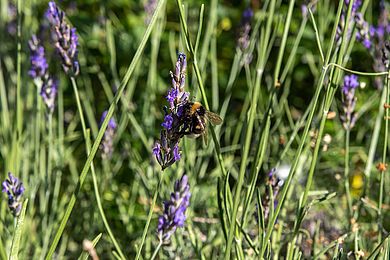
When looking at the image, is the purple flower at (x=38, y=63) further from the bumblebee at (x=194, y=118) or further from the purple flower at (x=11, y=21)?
the purple flower at (x=11, y=21)

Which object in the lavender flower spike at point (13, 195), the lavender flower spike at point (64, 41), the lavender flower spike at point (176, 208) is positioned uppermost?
the lavender flower spike at point (64, 41)

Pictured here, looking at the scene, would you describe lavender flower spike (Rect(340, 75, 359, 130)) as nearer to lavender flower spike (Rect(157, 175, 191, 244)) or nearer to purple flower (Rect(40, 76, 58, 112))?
lavender flower spike (Rect(157, 175, 191, 244))

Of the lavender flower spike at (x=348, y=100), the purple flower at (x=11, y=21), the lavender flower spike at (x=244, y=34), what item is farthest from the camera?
the purple flower at (x=11, y=21)

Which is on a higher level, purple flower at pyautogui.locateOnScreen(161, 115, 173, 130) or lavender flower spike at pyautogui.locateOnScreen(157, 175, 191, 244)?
purple flower at pyautogui.locateOnScreen(161, 115, 173, 130)

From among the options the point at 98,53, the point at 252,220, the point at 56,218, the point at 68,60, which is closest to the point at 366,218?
the point at 252,220

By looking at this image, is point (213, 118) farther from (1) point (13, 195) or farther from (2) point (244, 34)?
(2) point (244, 34)

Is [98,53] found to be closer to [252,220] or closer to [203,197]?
[203,197]

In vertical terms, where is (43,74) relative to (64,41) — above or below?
below

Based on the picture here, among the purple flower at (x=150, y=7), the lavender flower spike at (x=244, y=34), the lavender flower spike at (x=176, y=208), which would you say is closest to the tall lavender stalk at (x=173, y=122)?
the lavender flower spike at (x=176, y=208)

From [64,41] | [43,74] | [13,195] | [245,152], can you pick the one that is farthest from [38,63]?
[245,152]

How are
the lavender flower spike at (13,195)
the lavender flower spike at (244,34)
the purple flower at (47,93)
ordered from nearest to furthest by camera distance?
the lavender flower spike at (13,195)
the purple flower at (47,93)
the lavender flower spike at (244,34)

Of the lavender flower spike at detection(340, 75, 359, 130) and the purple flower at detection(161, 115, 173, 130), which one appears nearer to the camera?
the purple flower at detection(161, 115, 173, 130)

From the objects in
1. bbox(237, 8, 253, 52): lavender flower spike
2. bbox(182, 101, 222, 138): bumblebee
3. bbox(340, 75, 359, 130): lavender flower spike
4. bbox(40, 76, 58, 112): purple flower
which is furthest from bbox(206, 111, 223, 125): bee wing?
bbox(237, 8, 253, 52): lavender flower spike
